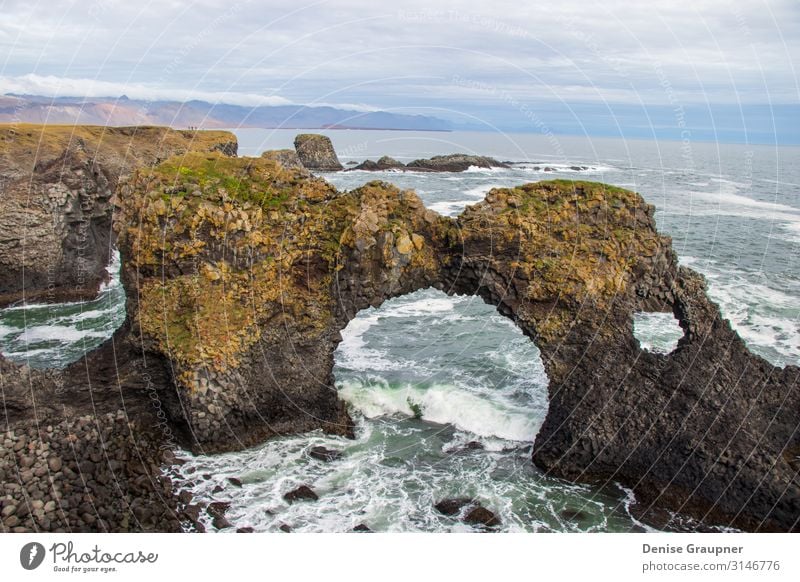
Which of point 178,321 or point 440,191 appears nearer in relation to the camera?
point 178,321

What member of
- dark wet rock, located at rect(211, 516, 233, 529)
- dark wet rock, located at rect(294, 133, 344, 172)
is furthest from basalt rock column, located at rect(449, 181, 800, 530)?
dark wet rock, located at rect(294, 133, 344, 172)

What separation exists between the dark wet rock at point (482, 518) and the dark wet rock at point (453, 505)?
42 centimetres

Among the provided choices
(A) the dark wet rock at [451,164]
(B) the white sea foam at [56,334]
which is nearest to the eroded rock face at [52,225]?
(B) the white sea foam at [56,334]

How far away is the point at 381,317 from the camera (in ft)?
136

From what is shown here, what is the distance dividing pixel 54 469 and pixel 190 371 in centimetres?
563

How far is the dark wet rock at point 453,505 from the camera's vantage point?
72.3ft

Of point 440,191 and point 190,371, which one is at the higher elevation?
point 440,191

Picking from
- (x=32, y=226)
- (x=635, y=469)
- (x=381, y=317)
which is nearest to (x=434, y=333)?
(x=381, y=317)

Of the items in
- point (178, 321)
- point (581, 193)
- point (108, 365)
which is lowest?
point (108, 365)

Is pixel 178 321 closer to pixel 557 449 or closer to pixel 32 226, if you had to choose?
pixel 557 449
